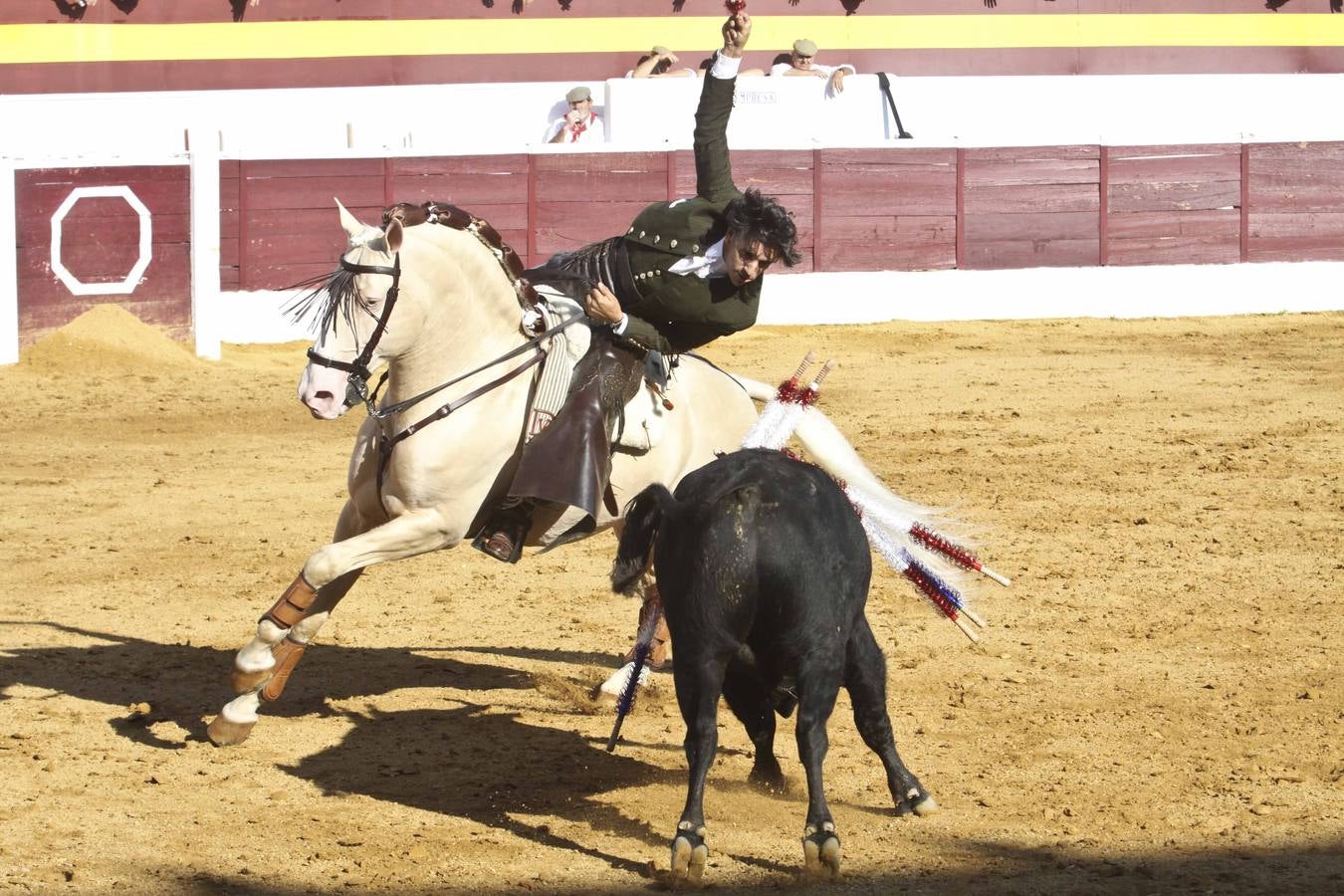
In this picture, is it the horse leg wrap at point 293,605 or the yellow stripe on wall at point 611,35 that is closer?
the horse leg wrap at point 293,605

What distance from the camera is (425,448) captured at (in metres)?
4.73

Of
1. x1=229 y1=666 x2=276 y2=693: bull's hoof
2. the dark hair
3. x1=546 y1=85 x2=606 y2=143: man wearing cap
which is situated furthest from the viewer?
x1=546 y1=85 x2=606 y2=143: man wearing cap

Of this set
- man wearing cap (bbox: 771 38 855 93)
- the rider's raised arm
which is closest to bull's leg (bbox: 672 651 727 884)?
the rider's raised arm

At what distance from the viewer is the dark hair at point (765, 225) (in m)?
4.46

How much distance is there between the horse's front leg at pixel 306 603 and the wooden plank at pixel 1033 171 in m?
10.4

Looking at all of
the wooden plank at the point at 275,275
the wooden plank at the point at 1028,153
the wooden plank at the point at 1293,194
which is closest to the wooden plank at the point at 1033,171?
the wooden plank at the point at 1028,153

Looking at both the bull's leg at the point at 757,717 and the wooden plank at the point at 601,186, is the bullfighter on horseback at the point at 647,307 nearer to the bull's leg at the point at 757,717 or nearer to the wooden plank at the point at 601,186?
the bull's leg at the point at 757,717

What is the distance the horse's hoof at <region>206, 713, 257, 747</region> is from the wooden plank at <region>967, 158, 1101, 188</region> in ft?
35.0

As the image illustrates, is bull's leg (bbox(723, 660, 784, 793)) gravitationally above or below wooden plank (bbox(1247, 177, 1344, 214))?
below

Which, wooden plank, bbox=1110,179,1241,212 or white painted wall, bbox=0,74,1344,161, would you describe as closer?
wooden plank, bbox=1110,179,1241,212

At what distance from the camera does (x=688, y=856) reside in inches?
147

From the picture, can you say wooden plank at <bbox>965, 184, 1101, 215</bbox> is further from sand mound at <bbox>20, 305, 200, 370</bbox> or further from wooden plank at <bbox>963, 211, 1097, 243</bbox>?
sand mound at <bbox>20, 305, 200, 370</bbox>

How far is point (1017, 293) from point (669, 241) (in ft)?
33.7

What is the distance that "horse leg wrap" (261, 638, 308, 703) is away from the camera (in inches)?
193
